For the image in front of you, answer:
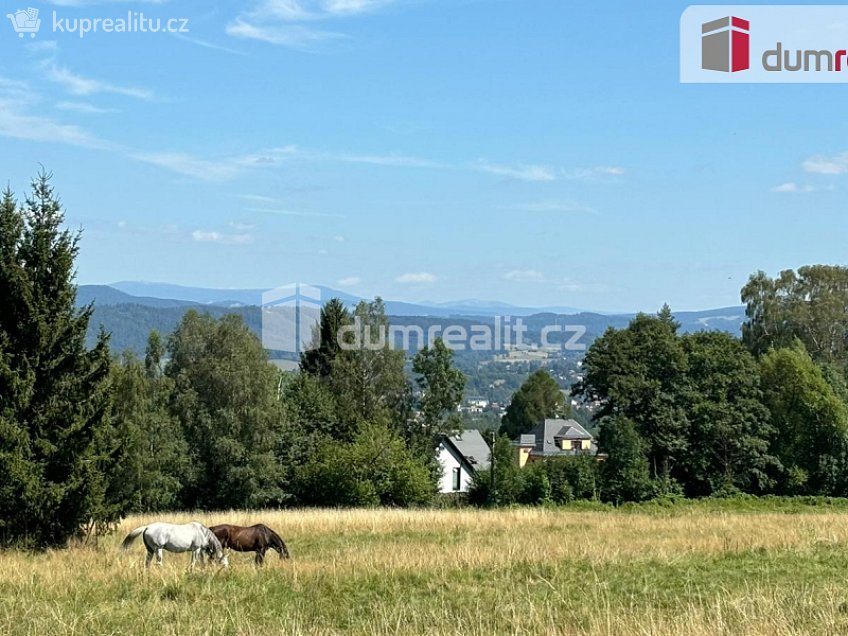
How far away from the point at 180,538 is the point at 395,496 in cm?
3338

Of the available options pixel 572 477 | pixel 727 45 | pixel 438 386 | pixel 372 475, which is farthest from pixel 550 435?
pixel 727 45

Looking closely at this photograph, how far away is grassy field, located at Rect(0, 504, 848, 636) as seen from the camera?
479 inches

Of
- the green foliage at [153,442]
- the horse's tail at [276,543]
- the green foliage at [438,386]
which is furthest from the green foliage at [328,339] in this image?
the horse's tail at [276,543]

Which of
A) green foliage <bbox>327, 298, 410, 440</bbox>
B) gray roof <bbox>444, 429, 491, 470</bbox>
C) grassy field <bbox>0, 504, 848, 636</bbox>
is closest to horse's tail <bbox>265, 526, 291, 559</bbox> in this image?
grassy field <bbox>0, 504, 848, 636</bbox>

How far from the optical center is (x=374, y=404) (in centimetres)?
6169

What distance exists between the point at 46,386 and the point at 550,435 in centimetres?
8745

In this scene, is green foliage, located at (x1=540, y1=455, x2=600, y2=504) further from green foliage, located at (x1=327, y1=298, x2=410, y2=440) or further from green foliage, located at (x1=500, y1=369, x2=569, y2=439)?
green foliage, located at (x1=500, y1=369, x2=569, y2=439)

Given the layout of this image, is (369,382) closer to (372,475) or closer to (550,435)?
(372,475)

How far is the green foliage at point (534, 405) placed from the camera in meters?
119

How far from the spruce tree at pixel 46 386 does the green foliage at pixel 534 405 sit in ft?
320

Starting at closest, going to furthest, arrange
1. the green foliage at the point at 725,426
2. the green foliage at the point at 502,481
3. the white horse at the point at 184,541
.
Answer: the white horse at the point at 184,541, the green foliage at the point at 502,481, the green foliage at the point at 725,426

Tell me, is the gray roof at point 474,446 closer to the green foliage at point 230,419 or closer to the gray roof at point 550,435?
the gray roof at point 550,435

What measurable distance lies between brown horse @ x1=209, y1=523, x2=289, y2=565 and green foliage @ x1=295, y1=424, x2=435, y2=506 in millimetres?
30095

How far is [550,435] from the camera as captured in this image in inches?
4173
